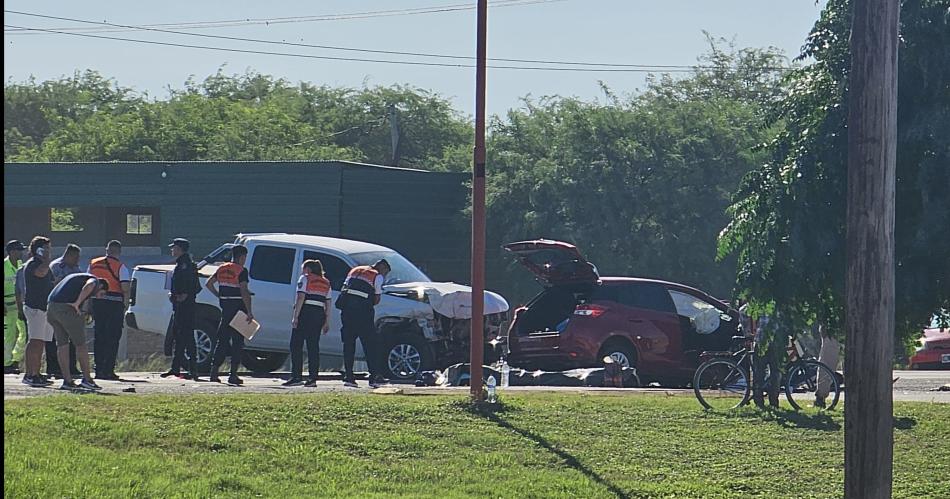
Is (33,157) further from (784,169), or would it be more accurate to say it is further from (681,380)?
(784,169)

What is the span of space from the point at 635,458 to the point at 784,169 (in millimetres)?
2975

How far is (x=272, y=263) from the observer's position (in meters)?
19.4

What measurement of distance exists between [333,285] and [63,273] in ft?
12.6

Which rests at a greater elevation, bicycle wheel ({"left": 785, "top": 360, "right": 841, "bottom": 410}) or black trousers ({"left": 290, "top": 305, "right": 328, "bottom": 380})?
black trousers ({"left": 290, "top": 305, "right": 328, "bottom": 380})

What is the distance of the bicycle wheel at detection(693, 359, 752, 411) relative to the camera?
14.4 meters

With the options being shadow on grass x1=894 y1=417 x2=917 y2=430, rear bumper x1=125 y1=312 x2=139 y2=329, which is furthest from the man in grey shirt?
shadow on grass x1=894 y1=417 x2=917 y2=430

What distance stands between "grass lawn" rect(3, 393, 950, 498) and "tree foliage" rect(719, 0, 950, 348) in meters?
1.41

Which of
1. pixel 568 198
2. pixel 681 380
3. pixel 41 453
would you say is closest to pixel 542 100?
pixel 568 198

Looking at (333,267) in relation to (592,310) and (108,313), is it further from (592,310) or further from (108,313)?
(592,310)

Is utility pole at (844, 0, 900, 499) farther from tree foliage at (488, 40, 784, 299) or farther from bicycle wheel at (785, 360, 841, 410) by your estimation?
tree foliage at (488, 40, 784, 299)

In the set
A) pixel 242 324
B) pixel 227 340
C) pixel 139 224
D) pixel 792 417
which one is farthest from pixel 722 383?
pixel 139 224

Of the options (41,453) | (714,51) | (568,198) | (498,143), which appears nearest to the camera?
(41,453)

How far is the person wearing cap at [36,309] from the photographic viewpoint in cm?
1498

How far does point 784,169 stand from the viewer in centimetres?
1204
